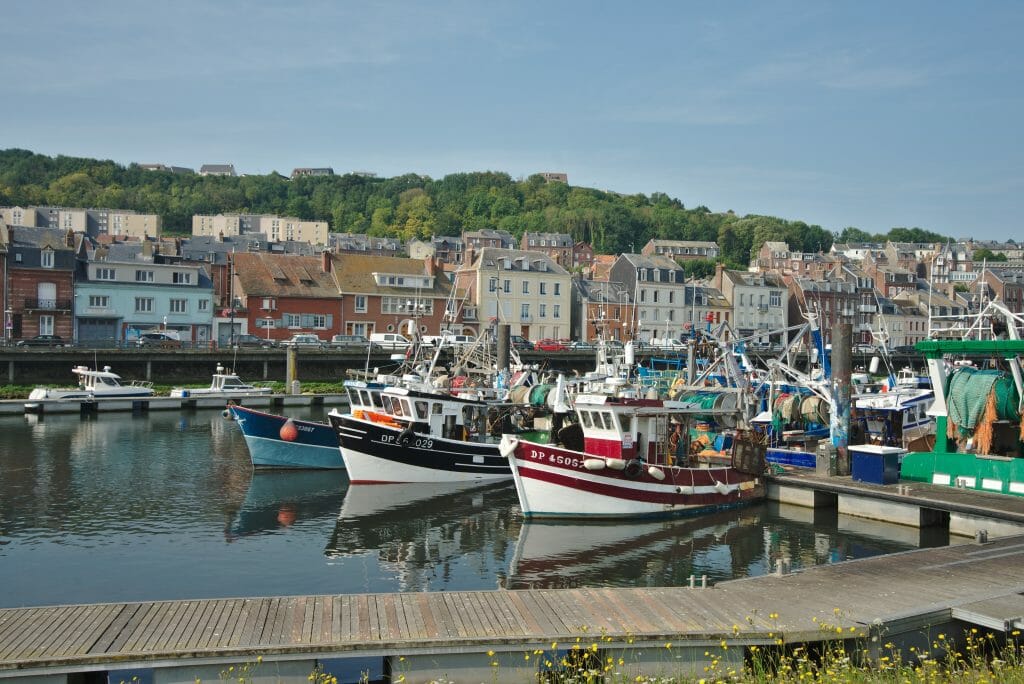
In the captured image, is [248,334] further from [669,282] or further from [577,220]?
[577,220]

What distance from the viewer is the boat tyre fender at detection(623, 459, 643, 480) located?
25.5 metres

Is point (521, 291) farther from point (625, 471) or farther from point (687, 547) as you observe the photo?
point (687, 547)

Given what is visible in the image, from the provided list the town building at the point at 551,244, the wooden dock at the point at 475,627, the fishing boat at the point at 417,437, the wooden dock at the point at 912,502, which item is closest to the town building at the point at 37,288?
the fishing boat at the point at 417,437

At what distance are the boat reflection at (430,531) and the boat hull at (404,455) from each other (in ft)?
1.09

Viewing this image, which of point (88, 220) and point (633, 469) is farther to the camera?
point (88, 220)

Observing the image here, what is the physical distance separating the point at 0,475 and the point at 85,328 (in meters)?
38.3

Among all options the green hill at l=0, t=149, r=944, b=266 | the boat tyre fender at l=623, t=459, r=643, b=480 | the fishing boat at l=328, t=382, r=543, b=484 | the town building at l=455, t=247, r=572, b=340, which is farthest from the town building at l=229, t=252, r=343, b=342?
the green hill at l=0, t=149, r=944, b=266

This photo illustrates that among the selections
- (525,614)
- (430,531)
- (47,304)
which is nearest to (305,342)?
(47,304)

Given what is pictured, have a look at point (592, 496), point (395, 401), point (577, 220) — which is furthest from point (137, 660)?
point (577, 220)

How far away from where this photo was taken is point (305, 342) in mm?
68062

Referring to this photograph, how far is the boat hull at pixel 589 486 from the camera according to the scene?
25.2 metres

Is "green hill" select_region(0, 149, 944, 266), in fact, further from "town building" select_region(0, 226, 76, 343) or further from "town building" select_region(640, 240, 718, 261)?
"town building" select_region(0, 226, 76, 343)

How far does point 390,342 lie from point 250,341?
9911mm

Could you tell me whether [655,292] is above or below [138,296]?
above
